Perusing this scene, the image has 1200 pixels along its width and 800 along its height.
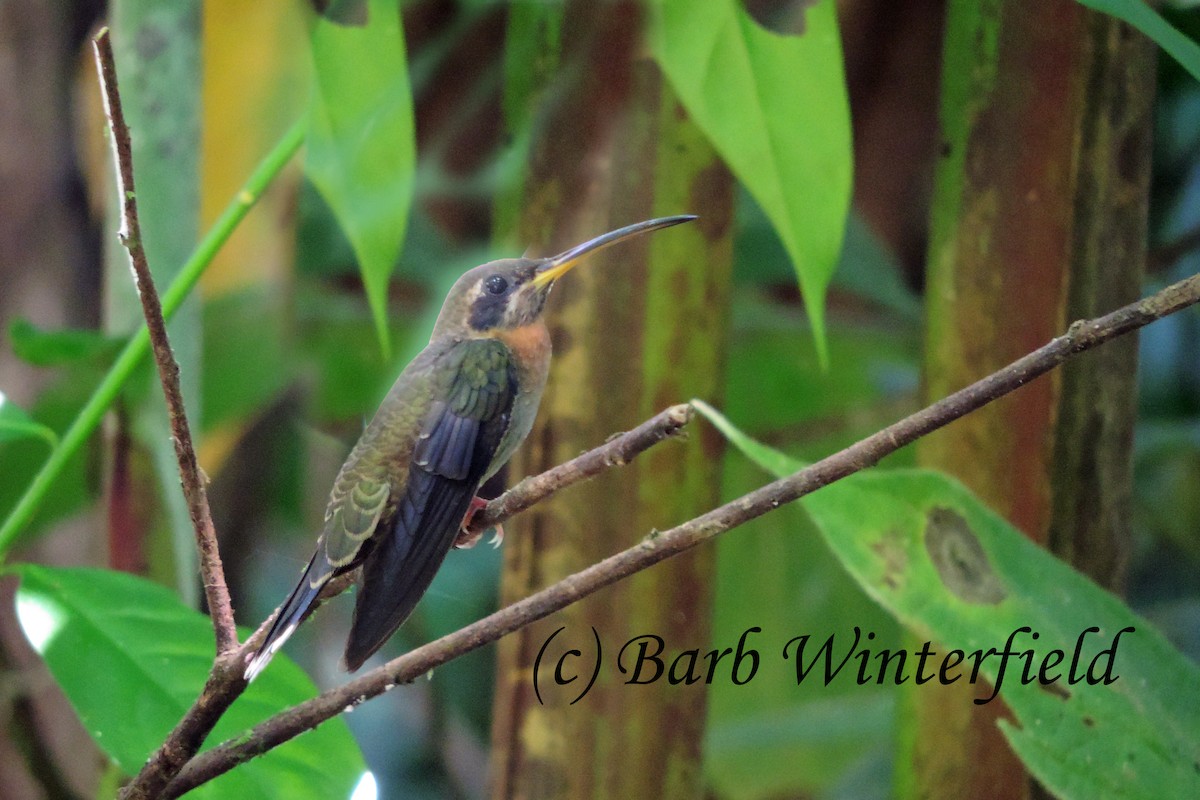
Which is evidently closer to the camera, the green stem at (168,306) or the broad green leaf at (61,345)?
the green stem at (168,306)

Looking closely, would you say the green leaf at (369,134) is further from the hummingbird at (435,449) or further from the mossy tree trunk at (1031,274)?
the mossy tree trunk at (1031,274)

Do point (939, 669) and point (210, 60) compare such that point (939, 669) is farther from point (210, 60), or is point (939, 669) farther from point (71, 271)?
point (71, 271)

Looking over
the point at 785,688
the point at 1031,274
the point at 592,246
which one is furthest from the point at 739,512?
the point at 785,688

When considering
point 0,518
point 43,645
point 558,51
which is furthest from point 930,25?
point 0,518

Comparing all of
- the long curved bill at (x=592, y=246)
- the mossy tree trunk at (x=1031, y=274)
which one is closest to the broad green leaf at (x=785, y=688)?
the mossy tree trunk at (x=1031, y=274)

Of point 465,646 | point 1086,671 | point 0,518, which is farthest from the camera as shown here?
point 0,518

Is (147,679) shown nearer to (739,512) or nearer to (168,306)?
Result: (168,306)
